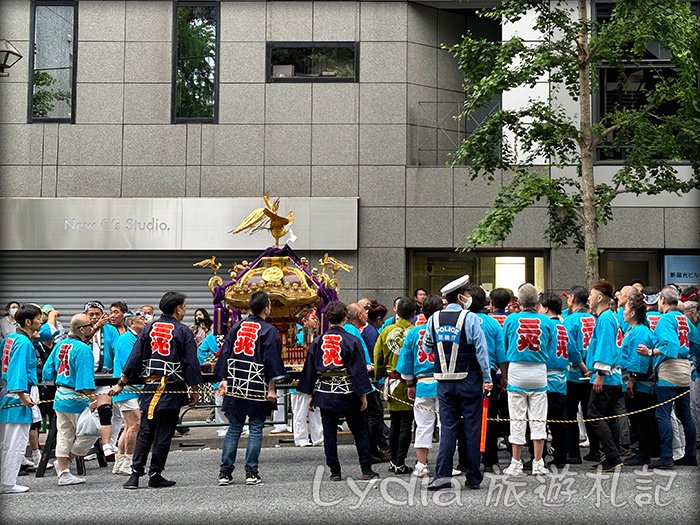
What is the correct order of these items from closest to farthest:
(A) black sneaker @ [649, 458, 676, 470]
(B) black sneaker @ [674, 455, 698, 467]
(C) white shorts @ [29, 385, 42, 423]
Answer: (A) black sneaker @ [649, 458, 676, 470]
(B) black sneaker @ [674, 455, 698, 467]
(C) white shorts @ [29, 385, 42, 423]

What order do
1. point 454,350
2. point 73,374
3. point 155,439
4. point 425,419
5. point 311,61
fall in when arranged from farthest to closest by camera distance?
point 311,61
point 73,374
point 425,419
point 155,439
point 454,350

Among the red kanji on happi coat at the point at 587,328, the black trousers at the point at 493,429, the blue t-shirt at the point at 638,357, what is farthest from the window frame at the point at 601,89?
the black trousers at the point at 493,429

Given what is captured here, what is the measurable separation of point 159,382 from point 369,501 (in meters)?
2.57

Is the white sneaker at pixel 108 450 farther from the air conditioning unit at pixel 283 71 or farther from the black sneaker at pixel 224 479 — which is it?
the air conditioning unit at pixel 283 71

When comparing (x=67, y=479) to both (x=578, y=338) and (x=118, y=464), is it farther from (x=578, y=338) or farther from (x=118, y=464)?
(x=578, y=338)

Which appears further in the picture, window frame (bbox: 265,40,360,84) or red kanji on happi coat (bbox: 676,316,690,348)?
window frame (bbox: 265,40,360,84)

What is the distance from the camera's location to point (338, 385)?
1005cm

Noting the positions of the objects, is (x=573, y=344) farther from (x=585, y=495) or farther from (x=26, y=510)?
(x=26, y=510)

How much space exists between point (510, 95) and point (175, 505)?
13.6 metres

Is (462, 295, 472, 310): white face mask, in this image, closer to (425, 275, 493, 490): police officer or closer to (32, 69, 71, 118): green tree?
(425, 275, 493, 490): police officer

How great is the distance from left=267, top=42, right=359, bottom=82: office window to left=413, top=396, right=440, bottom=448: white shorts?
1171 cm

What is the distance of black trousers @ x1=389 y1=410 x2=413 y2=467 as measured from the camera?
10516 millimetres

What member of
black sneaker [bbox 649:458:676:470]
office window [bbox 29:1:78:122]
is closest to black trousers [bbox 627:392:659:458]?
black sneaker [bbox 649:458:676:470]

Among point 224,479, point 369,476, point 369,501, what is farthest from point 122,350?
point 369,501
